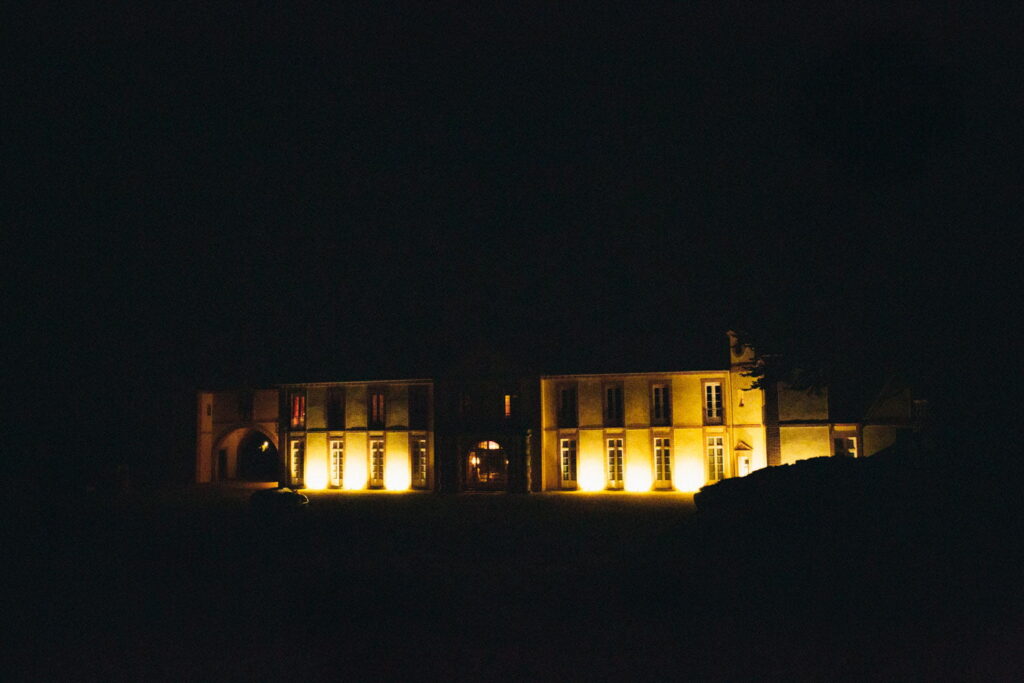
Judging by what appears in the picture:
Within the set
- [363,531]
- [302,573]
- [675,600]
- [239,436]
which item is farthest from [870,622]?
[239,436]

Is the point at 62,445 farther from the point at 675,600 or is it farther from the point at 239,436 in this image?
the point at 675,600

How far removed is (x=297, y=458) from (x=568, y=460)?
46.3 ft

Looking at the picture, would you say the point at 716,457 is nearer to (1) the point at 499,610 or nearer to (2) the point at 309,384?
(2) the point at 309,384

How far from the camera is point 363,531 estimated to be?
19594 millimetres

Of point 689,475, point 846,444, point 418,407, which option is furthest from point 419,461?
point 846,444

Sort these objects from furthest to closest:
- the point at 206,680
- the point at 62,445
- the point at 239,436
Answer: the point at 239,436
the point at 62,445
the point at 206,680

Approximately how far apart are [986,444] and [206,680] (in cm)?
1566

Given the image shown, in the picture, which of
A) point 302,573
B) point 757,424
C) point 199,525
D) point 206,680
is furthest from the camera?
point 757,424

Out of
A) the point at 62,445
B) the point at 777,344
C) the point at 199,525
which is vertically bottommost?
Result: the point at 199,525

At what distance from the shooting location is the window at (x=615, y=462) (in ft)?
108

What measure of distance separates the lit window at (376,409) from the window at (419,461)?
6.85 ft

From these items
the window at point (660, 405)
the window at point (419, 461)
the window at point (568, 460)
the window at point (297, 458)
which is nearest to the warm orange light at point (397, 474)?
the window at point (419, 461)

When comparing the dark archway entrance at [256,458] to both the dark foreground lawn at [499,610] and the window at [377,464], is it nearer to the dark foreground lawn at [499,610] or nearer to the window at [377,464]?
the window at [377,464]

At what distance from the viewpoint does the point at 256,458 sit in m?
43.6
